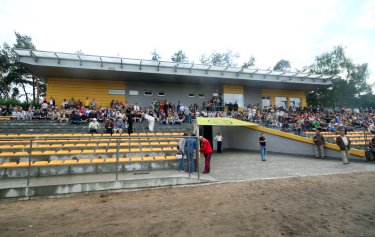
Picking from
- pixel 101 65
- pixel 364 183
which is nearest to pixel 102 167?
pixel 364 183

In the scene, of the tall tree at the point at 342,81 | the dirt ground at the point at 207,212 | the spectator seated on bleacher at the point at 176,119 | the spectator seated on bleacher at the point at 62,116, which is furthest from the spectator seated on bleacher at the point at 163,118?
the tall tree at the point at 342,81

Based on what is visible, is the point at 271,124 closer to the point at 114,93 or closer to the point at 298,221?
the point at 298,221

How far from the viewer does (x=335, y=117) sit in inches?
→ 775

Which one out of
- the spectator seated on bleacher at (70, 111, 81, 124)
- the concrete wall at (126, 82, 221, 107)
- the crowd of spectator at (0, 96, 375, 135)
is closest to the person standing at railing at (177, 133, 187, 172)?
the crowd of spectator at (0, 96, 375, 135)

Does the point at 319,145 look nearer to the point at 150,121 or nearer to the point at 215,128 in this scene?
the point at 215,128

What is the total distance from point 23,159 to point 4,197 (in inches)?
121

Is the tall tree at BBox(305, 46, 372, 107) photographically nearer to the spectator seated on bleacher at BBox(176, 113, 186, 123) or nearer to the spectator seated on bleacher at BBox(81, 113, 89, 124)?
the spectator seated on bleacher at BBox(176, 113, 186, 123)

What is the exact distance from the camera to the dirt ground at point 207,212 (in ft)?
13.0

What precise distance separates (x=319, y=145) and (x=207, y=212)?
442 inches

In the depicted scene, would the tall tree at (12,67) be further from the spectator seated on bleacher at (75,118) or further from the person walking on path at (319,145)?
the person walking on path at (319,145)

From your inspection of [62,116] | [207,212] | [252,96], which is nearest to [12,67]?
[62,116]

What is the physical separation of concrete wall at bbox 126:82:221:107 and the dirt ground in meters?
15.1

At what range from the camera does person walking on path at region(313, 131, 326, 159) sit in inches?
500

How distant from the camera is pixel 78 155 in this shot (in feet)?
29.7
